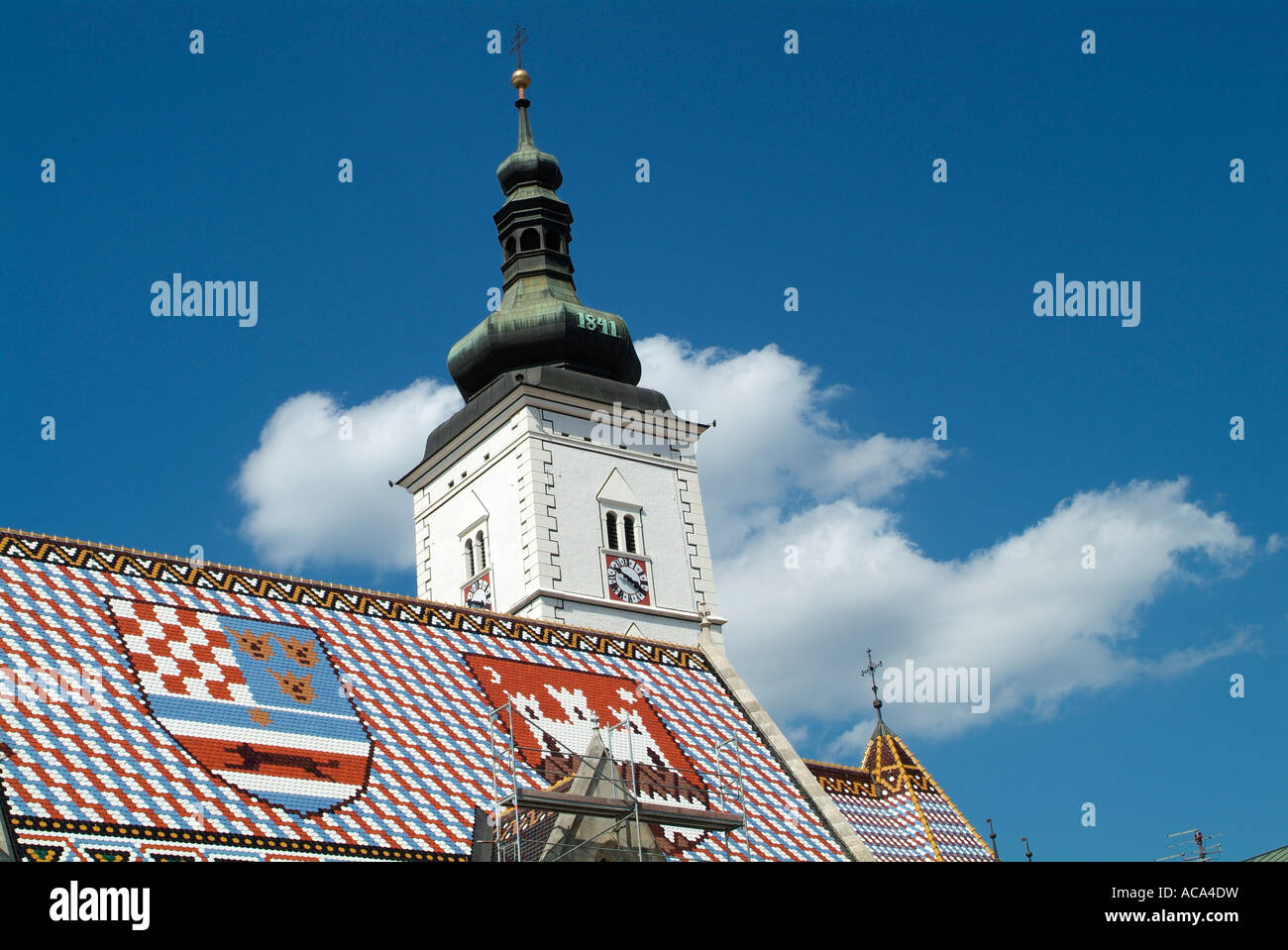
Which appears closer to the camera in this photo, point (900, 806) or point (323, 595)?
point (323, 595)

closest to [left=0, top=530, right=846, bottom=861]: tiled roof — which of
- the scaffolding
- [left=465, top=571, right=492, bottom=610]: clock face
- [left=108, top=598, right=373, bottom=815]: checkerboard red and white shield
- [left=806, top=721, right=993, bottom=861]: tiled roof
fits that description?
[left=108, top=598, right=373, bottom=815]: checkerboard red and white shield

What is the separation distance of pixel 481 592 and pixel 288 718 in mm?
14668

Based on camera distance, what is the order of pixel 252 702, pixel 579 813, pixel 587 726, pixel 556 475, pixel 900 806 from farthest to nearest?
pixel 556 475 < pixel 900 806 < pixel 587 726 < pixel 252 702 < pixel 579 813

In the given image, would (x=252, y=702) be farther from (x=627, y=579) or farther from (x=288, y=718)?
(x=627, y=579)

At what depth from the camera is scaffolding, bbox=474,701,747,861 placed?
21297 millimetres

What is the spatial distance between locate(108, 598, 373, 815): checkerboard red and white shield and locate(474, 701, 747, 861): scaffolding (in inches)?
95.2

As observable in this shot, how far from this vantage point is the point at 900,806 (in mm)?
36969

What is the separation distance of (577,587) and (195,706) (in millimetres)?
14612

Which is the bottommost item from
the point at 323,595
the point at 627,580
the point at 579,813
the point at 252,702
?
the point at 579,813

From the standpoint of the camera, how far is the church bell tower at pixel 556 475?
3747 centimetres

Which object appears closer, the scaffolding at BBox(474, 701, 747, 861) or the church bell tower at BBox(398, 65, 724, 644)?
the scaffolding at BBox(474, 701, 747, 861)

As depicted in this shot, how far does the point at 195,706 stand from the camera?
23.3 meters

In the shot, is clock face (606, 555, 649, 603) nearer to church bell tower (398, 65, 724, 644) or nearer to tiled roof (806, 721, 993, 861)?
church bell tower (398, 65, 724, 644)

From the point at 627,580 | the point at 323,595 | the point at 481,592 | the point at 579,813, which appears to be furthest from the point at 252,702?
the point at 627,580
